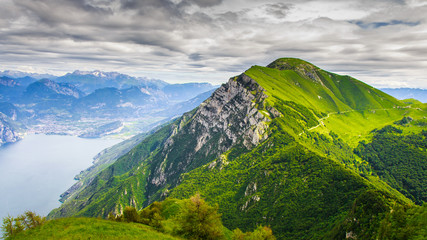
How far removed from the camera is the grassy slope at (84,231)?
136 feet

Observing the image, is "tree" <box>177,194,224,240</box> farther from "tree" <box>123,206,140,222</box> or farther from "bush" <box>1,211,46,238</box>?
"bush" <box>1,211,46,238</box>

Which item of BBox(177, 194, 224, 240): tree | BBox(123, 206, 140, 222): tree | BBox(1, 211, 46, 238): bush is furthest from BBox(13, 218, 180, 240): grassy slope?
BBox(123, 206, 140, 222): tree

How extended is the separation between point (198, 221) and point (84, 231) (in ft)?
79.4

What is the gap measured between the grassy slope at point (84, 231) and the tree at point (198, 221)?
310 inches

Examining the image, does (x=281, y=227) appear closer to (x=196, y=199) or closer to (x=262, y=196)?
(x=262, y=196)

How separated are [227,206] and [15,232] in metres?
138

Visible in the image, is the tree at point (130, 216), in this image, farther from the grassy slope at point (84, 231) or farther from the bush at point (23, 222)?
the bush at point (23, 222)


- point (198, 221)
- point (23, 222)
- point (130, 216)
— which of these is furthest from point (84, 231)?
point (130, 216)

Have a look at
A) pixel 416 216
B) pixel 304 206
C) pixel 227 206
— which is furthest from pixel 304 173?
pixel 416 216

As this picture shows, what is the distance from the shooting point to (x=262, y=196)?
509 feet

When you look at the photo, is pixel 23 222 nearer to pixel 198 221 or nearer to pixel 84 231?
pixel 84 231

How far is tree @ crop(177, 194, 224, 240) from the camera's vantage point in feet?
175

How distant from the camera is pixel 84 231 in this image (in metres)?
42.8

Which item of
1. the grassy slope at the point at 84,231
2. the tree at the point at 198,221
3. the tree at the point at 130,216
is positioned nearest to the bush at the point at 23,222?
the grassy slope at the point at 84,231
